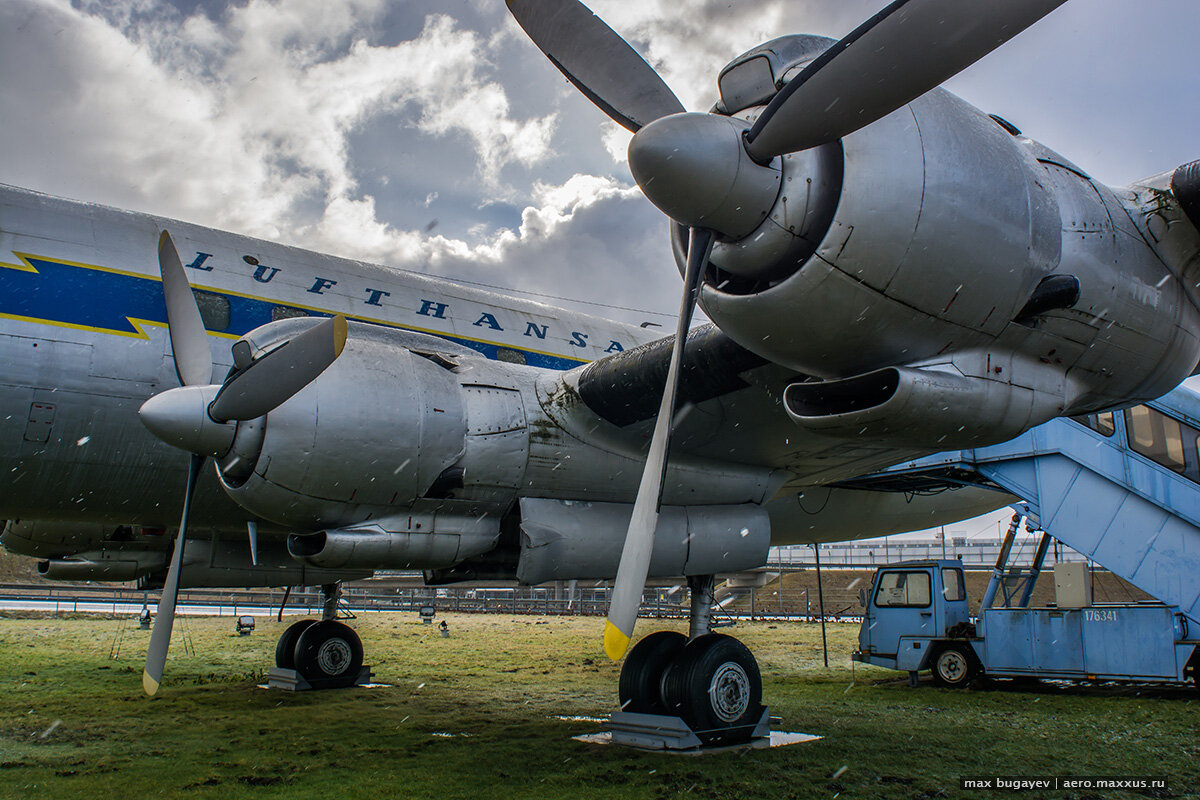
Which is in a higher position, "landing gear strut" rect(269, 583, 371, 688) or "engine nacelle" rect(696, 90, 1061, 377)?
"engine nacelle" rect(696, 90, 1061, 377)

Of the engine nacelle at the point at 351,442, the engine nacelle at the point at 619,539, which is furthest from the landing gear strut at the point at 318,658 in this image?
the engine nacelle at the point at 619,539

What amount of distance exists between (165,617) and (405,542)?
1.98 metres

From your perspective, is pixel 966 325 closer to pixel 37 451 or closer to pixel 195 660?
pixel 37 451

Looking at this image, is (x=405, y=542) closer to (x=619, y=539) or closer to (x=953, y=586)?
(x=619, y=539)

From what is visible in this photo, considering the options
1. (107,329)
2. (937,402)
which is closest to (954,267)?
(937,402)

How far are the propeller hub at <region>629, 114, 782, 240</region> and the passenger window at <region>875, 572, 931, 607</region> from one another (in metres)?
9.80

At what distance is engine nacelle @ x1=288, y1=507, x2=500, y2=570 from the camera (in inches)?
233

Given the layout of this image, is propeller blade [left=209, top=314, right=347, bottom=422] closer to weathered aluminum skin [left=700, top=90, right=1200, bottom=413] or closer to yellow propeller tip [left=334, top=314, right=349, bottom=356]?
yellow propeller tip [left=334, top=314, right=349, bottom=356]

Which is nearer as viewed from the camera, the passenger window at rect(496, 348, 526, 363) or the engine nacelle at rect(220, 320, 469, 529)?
the engine nacelle at rect(220, 320, 469, 529)

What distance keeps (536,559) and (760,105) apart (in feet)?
12.1

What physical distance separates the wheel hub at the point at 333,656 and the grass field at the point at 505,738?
2.00 ft

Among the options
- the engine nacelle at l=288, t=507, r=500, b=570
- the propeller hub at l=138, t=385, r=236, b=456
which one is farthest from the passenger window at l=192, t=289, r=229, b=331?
the engine nacelle at l=288, t=507, r=500, b=570

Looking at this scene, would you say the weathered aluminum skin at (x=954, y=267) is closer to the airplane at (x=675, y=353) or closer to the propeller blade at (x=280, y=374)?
the airplane at (x=675, y=353)

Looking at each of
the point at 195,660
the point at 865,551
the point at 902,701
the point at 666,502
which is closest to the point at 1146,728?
the point at 902,701
